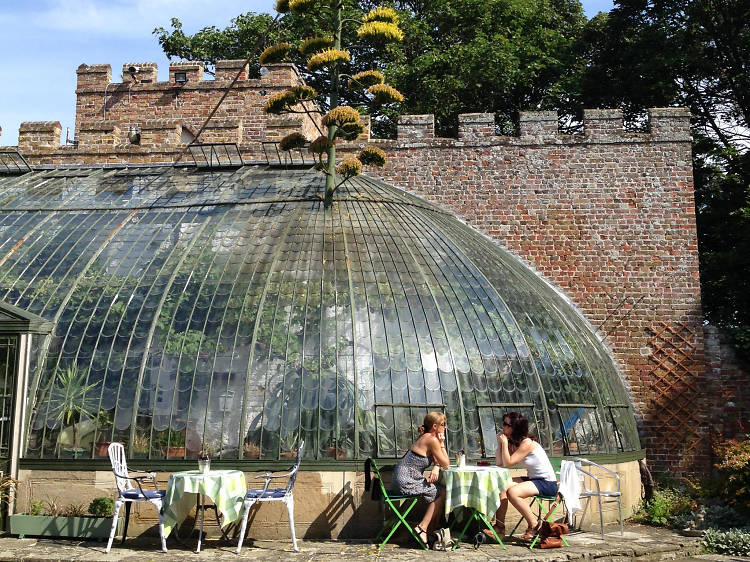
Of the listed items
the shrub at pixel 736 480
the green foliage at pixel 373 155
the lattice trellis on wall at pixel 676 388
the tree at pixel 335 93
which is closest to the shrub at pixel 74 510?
the tree at pixel 335 93

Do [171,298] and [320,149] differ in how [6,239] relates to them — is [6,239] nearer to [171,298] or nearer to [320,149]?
[171,298]

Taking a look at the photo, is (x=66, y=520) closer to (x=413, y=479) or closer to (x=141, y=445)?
(x=141, y=445)

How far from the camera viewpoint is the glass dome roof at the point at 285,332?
1028cm

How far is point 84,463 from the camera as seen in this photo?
403 inches

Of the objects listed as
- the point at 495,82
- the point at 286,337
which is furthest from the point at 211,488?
the point at 495,82

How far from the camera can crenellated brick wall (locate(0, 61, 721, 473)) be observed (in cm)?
1452

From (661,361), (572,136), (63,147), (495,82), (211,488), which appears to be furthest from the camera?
(495,82)

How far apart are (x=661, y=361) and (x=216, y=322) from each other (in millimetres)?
8399

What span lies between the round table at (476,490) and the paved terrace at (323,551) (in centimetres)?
44

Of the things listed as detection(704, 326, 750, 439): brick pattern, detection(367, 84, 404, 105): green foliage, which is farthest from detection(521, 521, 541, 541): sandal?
detection(367, 84, 404, 105): green foliage

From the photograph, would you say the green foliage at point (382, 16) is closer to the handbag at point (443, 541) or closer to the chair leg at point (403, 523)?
the chair leg at point (403, 523)

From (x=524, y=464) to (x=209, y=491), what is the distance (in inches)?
149

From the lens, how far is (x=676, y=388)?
14469 mm

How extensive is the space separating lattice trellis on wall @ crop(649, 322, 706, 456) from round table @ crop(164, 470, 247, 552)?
334 inches
